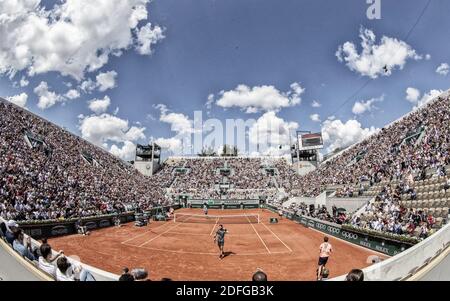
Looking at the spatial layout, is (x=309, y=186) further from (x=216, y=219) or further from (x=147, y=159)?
(x=147, y=159)

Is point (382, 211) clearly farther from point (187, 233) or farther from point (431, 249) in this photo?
point (187, 233)

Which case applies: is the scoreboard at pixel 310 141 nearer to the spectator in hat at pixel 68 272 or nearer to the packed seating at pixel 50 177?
the packed seating at pixel 50 177

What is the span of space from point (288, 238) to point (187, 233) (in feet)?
32.4

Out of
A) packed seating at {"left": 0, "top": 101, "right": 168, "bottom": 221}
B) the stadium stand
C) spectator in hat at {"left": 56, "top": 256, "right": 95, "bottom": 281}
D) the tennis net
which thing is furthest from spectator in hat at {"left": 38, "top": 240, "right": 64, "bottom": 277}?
the tennis net

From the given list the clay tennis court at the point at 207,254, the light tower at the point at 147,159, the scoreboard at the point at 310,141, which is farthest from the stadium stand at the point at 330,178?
the light tower at the point at 147,159

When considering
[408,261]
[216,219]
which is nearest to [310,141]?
[216,219]

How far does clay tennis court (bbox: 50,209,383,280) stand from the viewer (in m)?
15.1

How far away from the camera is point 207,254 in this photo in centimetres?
1942

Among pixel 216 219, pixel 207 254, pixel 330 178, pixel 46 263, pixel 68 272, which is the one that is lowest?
pixel 216 219

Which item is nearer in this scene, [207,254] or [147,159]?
[207,254]

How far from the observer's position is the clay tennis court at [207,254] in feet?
49.5

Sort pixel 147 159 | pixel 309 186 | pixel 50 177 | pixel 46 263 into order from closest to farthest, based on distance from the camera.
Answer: pixel 46 263
pixel 50 177
pixel 309 186
pixel 147 159

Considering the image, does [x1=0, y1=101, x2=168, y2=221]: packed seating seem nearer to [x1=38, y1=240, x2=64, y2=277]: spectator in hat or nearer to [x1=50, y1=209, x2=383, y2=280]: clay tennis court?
[x1=50, y1=209, x2=383, y2=280]: clay tennis court

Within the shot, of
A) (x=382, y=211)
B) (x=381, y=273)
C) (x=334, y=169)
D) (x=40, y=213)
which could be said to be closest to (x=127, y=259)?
(x=40, y=213)
